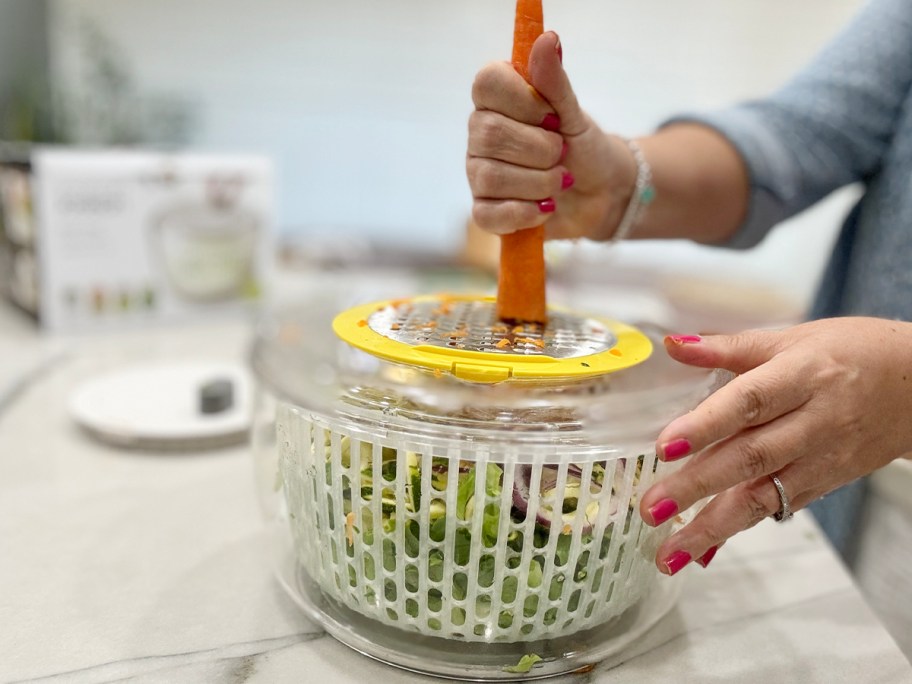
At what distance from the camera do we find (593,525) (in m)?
0.38

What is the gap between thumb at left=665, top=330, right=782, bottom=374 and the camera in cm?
39

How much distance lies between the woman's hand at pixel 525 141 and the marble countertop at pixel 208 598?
0.97ft

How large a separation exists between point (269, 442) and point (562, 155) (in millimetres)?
301

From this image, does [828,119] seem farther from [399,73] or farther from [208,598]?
[399,73]

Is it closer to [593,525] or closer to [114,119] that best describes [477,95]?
[593,525]

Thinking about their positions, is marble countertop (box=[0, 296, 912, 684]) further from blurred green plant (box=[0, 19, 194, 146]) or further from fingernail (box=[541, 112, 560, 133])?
blurred green plant (box=[0, 19, 194, 146])

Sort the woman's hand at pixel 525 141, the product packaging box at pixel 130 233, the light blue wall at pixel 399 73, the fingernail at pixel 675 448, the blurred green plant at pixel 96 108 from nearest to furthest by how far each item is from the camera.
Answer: the fingernail at pixel 675 448 < the woman's hand at pixel 525 141 < the product packaging box at pixel 130 233 < the blurred green plant at pixel 96 108 < the light blue wall at pixel 399 73

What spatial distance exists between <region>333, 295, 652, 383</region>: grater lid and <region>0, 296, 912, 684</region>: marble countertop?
0.60 feet

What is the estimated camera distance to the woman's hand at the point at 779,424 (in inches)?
14.1

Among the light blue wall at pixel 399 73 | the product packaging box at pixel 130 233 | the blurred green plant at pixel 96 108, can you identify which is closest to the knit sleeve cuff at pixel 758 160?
the product packaging box at pixel 130 233

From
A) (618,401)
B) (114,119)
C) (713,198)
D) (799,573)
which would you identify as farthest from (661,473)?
(114,119)

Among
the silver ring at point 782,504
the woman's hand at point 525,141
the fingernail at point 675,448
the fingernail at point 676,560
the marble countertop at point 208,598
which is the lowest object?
the marble countertop at point 208,598

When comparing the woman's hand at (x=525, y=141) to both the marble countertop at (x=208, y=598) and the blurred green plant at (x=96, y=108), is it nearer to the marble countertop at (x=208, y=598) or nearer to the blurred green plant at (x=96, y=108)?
the marble countertop at (x=208, y=598)

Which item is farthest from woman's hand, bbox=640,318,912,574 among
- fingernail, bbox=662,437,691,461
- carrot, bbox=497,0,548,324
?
carrot, bbox=497,0,548,324
